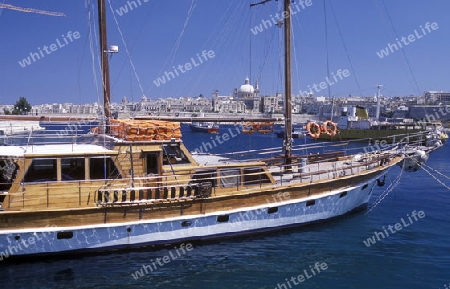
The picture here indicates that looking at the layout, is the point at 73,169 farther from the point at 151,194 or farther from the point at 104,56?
the point at 104,56

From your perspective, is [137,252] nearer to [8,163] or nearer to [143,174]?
[143,174]

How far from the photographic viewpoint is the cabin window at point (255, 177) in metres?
16.6

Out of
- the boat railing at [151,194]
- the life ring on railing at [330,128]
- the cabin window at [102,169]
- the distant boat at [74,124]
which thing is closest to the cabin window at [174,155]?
the boat railing at [151,194]

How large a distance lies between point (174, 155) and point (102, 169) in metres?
2.66

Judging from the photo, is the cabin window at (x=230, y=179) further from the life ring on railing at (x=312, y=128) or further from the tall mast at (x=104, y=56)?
the tall mast at (x=104, y=56)

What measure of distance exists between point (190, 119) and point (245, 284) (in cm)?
866

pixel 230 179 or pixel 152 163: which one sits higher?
pixel 152 163

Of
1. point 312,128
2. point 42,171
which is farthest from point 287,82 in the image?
point 42,171

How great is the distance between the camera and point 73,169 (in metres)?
14.7

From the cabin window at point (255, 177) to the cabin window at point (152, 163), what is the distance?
3213 millimetres

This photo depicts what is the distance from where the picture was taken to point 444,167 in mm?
43375

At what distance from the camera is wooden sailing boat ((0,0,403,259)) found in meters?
13.8

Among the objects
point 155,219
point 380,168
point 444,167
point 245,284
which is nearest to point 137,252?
point 155,219

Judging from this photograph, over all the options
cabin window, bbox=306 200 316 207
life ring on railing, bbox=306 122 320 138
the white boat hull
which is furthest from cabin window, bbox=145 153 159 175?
life ring on railing, bbox=306 122 320 138
